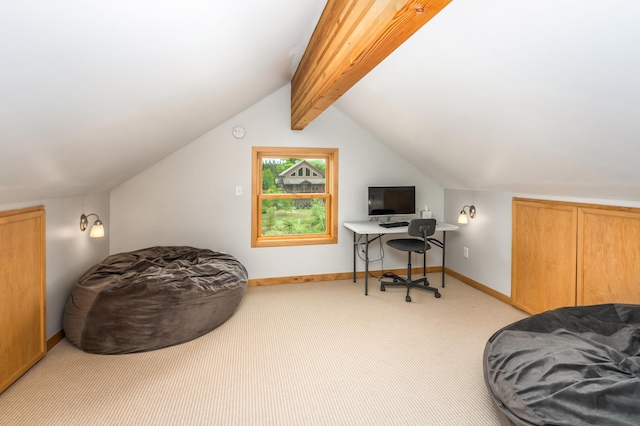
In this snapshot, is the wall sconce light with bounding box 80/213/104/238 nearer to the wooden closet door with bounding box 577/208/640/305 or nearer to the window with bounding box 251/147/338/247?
the window with bounding box 251/147/338/247

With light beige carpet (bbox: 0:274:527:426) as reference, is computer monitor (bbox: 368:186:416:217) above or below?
above

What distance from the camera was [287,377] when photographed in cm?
229

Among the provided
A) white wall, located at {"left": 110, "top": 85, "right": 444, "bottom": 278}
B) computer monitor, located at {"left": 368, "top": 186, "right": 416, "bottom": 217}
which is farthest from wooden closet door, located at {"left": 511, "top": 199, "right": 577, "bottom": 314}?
white wall, located at {"left": 110, "top": 85, "right": 444, "bottom": 278}

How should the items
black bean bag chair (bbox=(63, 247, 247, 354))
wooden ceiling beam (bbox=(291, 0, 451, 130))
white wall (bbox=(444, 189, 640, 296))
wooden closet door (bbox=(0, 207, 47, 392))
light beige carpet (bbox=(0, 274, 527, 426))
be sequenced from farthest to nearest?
white wall (bbox=(444, 189, 640, 296)) < black bean bag chair (bbox=(63, 247, 247, 354)) < wooden closet door (bbox=(0, 207, 47, 392)) < light beige carpet (bbox=(0, 274, 527, 426)) < wooden ceiling beam (bbox=(291, 0, 451, 130))

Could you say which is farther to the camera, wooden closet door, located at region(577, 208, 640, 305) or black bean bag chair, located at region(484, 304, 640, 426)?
wooden closet door, located at region(577, 208, 640, 305)

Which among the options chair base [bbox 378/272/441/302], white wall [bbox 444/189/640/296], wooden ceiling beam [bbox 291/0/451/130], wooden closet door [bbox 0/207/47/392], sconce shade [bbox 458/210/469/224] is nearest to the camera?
wooden ceiling beam [bbox 291/0/451/130]

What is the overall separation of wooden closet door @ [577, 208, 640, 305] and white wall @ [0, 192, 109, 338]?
4326mm

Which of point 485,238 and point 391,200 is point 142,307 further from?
point 485,238

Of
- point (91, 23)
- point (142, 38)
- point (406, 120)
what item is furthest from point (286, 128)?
point (91, 23)

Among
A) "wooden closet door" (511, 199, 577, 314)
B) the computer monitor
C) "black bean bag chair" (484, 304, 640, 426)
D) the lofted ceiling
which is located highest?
the lofted ceiling

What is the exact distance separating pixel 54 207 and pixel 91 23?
2.10 m

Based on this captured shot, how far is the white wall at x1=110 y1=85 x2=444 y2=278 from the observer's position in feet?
12.8

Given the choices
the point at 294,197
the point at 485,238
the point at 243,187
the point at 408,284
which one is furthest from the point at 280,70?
the point at 485,238

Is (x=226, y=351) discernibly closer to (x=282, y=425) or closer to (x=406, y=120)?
(x=282, y=425)
